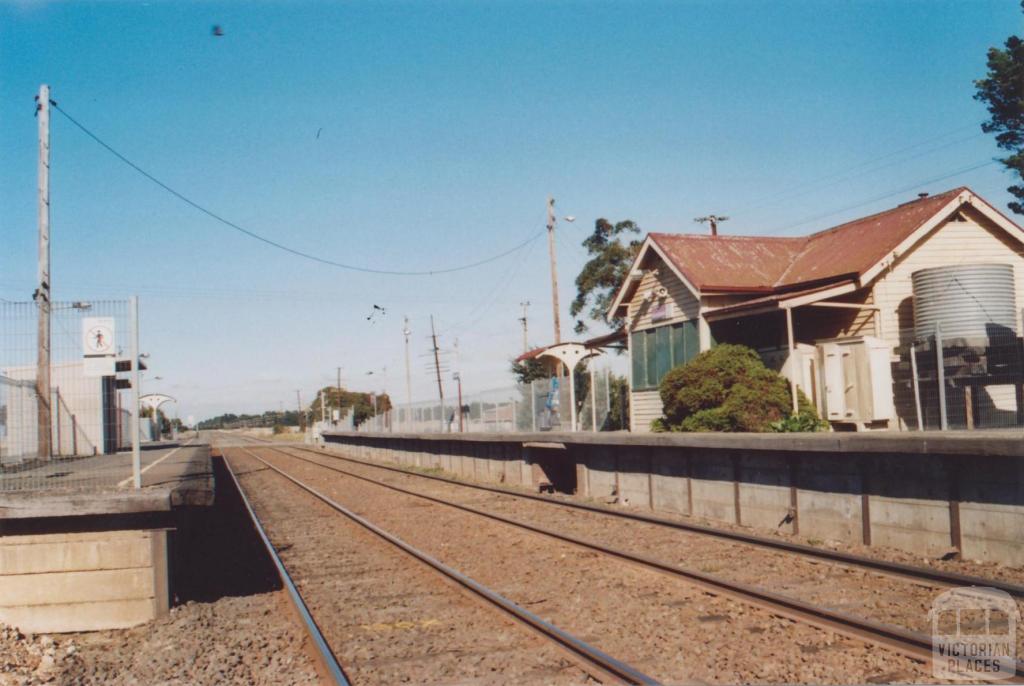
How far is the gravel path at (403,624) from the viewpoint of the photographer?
5.97m

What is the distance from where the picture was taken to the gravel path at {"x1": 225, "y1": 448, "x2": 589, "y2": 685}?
19.6 ft

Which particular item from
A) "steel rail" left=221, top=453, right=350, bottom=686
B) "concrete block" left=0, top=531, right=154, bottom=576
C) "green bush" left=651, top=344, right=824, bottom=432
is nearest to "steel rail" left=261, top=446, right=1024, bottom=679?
"steel rail" left=221, top=453, right=350, bottom=686

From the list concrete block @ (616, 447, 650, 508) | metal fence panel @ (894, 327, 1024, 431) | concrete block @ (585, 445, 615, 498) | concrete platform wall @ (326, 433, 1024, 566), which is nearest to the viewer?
concrete platform wall @ (326, 433, 1024, 566)

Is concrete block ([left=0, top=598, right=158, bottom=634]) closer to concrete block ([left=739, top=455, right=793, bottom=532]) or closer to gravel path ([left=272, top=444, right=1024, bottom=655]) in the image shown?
gravel path ([left=272, top=444, right=1024, bottom=655])

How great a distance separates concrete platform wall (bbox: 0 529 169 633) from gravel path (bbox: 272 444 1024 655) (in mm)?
5739

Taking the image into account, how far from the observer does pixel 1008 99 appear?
3222 centimetres

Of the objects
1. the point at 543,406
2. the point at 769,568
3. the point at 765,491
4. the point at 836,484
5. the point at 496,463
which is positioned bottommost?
the point at 769,568

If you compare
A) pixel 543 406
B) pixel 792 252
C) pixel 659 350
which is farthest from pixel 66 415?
pixel 792 252

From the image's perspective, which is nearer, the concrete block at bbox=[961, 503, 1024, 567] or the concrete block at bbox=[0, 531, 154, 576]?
the concrete block at bbox=[0, 531, 154, 576]

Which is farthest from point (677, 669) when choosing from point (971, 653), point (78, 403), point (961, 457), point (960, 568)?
point (78, 403)

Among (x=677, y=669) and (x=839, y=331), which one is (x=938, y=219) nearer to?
(x=839, y=331)

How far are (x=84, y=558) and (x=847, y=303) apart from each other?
15711mm

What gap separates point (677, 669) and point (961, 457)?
501cm

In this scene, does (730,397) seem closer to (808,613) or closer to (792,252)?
(792,252)
